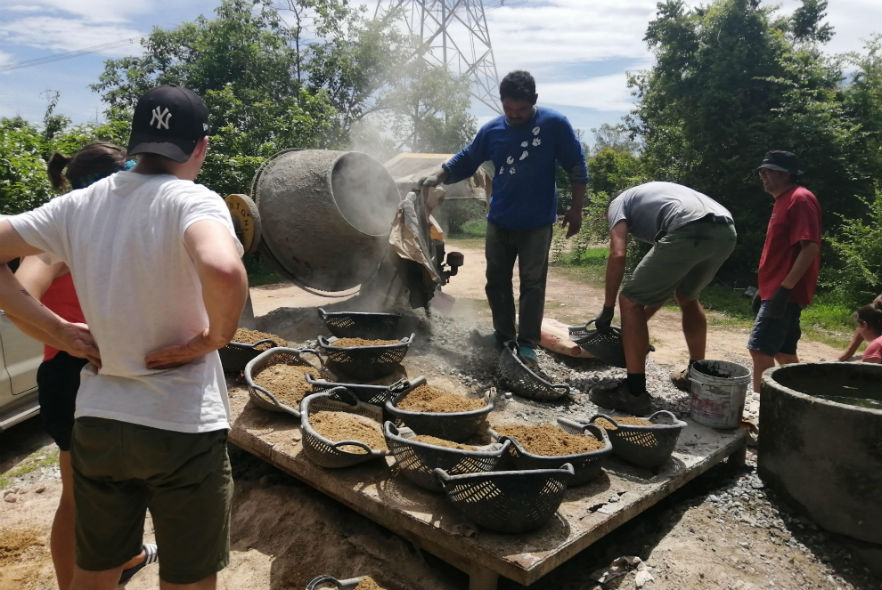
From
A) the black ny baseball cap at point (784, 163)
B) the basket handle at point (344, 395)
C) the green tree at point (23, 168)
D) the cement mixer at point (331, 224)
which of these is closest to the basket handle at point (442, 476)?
the basket handle at point (344, 395)

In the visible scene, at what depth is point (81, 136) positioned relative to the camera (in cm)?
770

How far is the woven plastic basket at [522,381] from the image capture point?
4059mm

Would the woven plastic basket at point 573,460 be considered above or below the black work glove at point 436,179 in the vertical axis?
below

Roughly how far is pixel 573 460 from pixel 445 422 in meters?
0.65

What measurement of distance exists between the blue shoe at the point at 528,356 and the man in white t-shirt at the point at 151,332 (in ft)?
9.28

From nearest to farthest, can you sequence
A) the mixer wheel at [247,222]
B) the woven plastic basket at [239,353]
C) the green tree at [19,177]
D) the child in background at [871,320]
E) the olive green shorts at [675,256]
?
the olive green shorts at [675,256], the woven plastic basket at [239,353], the child in background at [871,320], the mixer wheel at [247,222], the green tree at [19,177]

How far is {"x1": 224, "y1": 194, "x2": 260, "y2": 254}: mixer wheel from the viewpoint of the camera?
555 centimetres

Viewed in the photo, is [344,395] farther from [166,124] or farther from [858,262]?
[858,262]

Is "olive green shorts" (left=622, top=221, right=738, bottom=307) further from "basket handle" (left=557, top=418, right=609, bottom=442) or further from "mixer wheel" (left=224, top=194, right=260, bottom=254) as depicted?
"mixer wheel" (left=224, top=194, right=260, bottom=254)

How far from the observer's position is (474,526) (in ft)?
8.36

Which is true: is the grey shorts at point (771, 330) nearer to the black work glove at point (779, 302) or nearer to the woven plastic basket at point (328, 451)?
the black work glove at point (779, 302)

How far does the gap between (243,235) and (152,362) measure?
13.3 ft

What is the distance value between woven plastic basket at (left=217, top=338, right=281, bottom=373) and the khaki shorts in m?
2.40

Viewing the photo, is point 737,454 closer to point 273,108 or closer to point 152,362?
point 152,362
